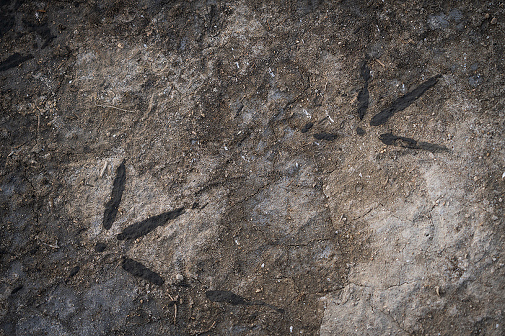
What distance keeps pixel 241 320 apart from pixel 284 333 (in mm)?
321

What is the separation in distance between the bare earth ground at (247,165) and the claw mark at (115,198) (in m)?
0.02

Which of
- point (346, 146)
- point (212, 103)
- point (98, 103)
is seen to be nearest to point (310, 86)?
point (346, 146)

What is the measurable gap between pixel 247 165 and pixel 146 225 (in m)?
0.85

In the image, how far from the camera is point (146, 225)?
2244 millimetres

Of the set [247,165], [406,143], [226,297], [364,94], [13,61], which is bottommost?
[226,297]

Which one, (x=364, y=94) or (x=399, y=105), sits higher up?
(x=364, y=94)

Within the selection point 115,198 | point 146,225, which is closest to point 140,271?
point 146,225

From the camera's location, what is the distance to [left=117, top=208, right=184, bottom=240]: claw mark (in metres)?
2.24

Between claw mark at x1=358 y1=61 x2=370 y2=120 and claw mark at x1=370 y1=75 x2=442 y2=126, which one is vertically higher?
claw mark at x1=358 y1=61 x2=370 y2=120

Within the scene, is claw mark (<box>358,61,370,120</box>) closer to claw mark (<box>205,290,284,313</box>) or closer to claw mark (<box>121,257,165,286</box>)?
claw mark (<box>205,290,284,313</box>)

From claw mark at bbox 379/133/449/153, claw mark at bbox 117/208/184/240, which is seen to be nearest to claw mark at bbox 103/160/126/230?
claw mark at bbox 117/208/184/240

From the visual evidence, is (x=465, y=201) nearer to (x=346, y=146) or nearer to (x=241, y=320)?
(x=346, y=146)

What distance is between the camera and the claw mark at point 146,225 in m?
2.24

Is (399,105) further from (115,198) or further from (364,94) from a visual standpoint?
(115,198)
